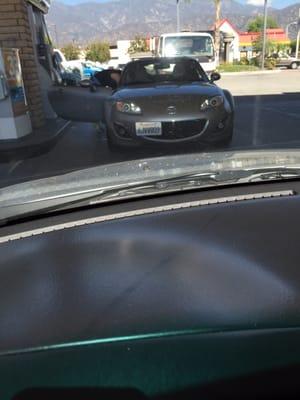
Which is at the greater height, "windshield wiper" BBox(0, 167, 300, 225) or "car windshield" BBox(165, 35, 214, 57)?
"windshield wiper" BBox(0, 167, 300, 225)

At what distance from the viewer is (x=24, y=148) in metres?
7.70

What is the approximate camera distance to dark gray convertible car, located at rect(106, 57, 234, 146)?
6.14 meters

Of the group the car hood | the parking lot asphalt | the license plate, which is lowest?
the parking lot asphalt

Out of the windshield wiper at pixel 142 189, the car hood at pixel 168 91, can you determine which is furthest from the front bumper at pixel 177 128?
the windshield wiper at pixel 142 189

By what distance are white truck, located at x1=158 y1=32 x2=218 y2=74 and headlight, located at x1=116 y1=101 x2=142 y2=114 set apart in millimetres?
11757

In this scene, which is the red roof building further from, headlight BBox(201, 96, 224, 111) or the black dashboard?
the black dashboard

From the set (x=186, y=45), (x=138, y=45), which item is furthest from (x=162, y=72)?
(x=138, y=45)

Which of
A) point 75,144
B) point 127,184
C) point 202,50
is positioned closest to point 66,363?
point 127,184

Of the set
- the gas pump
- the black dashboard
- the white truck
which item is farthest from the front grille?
the white truck

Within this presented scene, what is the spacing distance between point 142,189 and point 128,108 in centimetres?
437

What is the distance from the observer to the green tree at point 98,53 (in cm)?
6666

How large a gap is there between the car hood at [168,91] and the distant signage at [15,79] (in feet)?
7.71

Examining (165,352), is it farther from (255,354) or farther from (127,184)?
(127,184)

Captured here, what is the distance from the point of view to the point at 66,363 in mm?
1152
